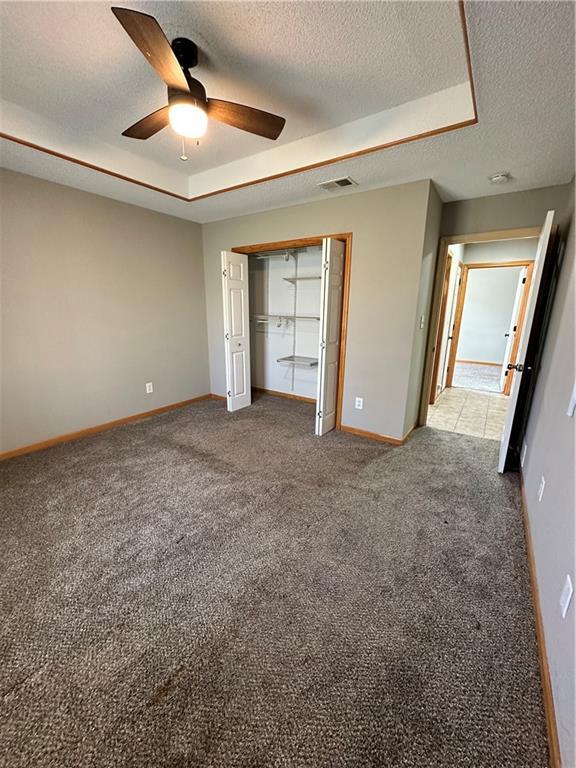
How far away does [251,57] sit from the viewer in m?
1.65

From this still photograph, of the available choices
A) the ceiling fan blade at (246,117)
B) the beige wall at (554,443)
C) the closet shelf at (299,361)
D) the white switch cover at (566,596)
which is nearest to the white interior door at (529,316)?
the beige wall at (554,443)

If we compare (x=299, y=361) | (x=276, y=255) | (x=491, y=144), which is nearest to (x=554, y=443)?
(x=491, y=144)

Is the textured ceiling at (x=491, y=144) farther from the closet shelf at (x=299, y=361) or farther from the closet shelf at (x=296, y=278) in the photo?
the closet shelf at (x=299, y=361)

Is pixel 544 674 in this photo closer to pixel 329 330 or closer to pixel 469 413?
pixel 329 330

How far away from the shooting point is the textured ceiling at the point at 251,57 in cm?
140

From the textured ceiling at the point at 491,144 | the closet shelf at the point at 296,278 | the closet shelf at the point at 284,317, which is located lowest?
the closet shelf at the point at 284,317

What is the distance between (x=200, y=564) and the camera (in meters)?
1.78

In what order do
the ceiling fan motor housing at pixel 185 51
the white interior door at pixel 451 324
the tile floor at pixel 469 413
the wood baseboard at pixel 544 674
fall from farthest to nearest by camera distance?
the white interior door at pixel 451 324
the tile floor at pixel 469 413
the ceiling fan motor housing at pixel 185 51
the wood baseboard at pixel 544 674

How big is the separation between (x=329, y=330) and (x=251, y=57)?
6.83 ft

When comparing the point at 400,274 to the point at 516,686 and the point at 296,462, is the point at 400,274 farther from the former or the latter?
the point at 516,686

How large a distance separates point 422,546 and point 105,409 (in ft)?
11.1

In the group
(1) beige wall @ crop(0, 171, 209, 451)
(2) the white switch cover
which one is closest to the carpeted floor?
(2) the white switch cover

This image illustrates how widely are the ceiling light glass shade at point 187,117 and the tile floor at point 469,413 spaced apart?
3594mm

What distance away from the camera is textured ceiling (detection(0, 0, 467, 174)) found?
4.58 feet
